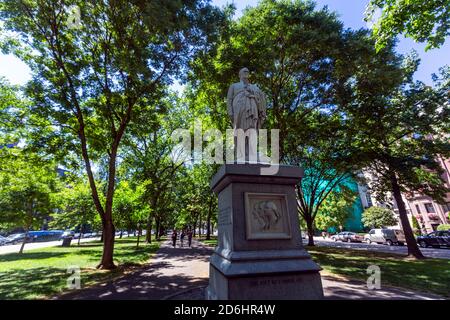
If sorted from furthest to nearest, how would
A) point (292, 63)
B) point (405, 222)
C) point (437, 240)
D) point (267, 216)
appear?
1. point (437, 240)
2. point (405, 222)
3. point (292, 63)
4. point (267, 216)

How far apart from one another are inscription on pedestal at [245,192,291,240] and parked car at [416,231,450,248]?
28.7 meters

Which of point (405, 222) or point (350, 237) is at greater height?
point (405, 222)

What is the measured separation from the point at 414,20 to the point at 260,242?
364 inches

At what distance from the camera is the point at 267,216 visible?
16.2ft

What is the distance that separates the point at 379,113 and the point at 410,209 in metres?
41.5

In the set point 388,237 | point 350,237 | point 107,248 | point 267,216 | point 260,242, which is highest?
point 350,237

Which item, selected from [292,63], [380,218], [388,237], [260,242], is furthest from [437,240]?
[260,242]

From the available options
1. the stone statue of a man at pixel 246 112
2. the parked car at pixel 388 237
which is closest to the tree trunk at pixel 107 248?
the stone statue of a man at pixel 246 112

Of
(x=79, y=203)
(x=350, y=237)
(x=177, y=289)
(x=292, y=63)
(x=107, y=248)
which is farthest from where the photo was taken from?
(x=350, y=237)

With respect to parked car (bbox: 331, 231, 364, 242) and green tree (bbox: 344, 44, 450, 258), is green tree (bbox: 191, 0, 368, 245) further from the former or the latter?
parked car (bbox: 331, 231, 364, 242)

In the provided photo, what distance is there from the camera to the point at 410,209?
146ft

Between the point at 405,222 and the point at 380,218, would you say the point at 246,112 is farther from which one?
the point at 380,218

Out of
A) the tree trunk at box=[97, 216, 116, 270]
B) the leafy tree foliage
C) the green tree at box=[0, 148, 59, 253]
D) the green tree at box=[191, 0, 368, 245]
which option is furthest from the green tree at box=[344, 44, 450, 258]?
the leafy tree foliage

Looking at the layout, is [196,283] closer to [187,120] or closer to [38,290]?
[38,290]
